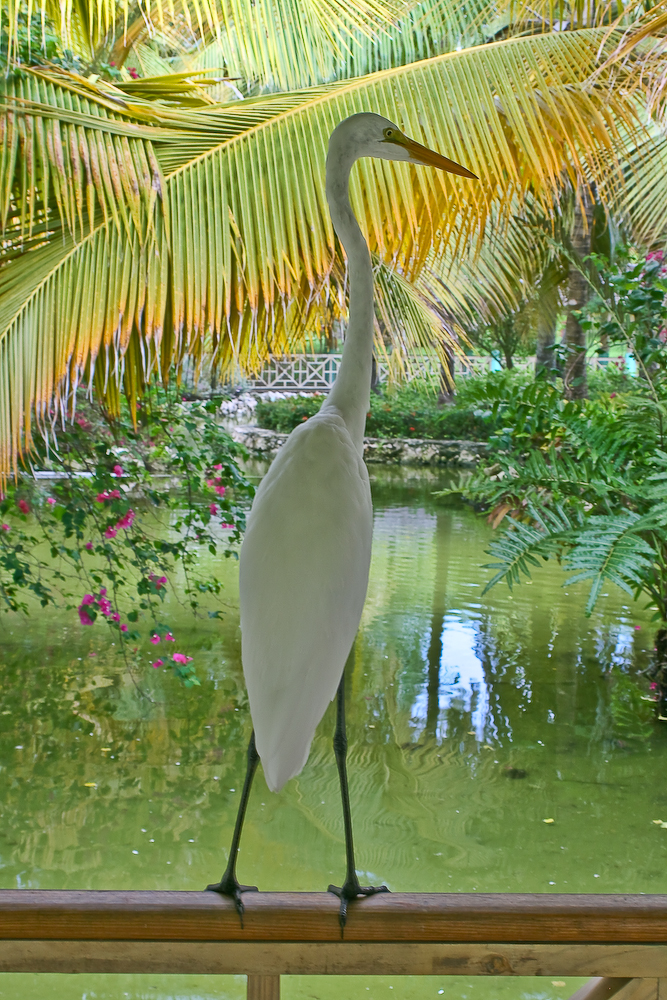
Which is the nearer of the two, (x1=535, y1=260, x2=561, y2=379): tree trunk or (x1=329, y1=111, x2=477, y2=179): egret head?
(x1=329, y1=111, x2=477, y2=179): egret head

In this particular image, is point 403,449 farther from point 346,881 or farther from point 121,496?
point 346,881

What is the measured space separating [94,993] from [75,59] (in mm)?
2748

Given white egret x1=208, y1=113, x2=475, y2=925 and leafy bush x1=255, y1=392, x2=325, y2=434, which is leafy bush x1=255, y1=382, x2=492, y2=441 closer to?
leafy bush x1=255, y1=392, x2=325, y2=434

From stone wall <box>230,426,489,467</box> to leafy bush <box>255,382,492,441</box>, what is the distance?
0.96 feet

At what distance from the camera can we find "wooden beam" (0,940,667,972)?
80cm

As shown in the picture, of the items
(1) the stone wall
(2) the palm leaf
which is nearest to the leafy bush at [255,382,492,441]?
(1) the stone wall

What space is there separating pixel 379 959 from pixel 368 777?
216 centimetres

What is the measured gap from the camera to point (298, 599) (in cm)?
84

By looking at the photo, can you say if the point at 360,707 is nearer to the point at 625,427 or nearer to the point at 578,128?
the point at 625,427

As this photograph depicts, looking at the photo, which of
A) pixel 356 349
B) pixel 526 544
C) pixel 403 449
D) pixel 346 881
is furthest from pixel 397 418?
pixel 346 881

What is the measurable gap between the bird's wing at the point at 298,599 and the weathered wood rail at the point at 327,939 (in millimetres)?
136

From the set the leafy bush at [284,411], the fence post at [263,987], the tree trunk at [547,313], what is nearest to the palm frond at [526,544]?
the fence post at [263,987]

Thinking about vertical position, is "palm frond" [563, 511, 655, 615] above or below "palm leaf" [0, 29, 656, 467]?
below

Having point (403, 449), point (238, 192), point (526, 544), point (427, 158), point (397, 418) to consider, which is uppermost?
point (238, 192)
